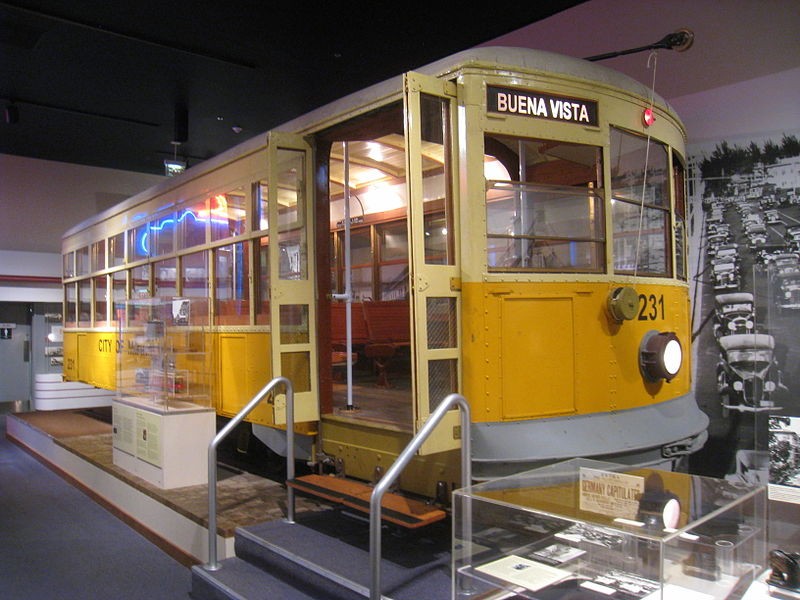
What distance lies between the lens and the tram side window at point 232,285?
539 centimetres

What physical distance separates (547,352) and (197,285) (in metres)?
3.70

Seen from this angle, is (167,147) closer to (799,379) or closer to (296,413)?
(296,413)

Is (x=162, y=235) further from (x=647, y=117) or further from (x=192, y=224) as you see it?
(x=647, y=117)

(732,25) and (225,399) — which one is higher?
(732,25)

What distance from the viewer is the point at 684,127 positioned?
15.8 feet

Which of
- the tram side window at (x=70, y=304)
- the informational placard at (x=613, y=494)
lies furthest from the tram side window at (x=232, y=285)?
the tram side window at (x=70, y=304)

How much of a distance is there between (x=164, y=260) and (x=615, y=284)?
4764 mm

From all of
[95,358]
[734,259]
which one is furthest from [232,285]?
[95,358]

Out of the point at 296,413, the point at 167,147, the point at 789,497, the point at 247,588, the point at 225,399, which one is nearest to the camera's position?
the point at 789,497

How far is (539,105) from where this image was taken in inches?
147

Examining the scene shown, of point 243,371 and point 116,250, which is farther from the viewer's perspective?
point 116,250

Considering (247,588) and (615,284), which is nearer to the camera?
(247,588)

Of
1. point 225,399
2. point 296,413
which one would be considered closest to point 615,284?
point 296,413

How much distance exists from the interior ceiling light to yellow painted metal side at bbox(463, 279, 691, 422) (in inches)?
2.0
